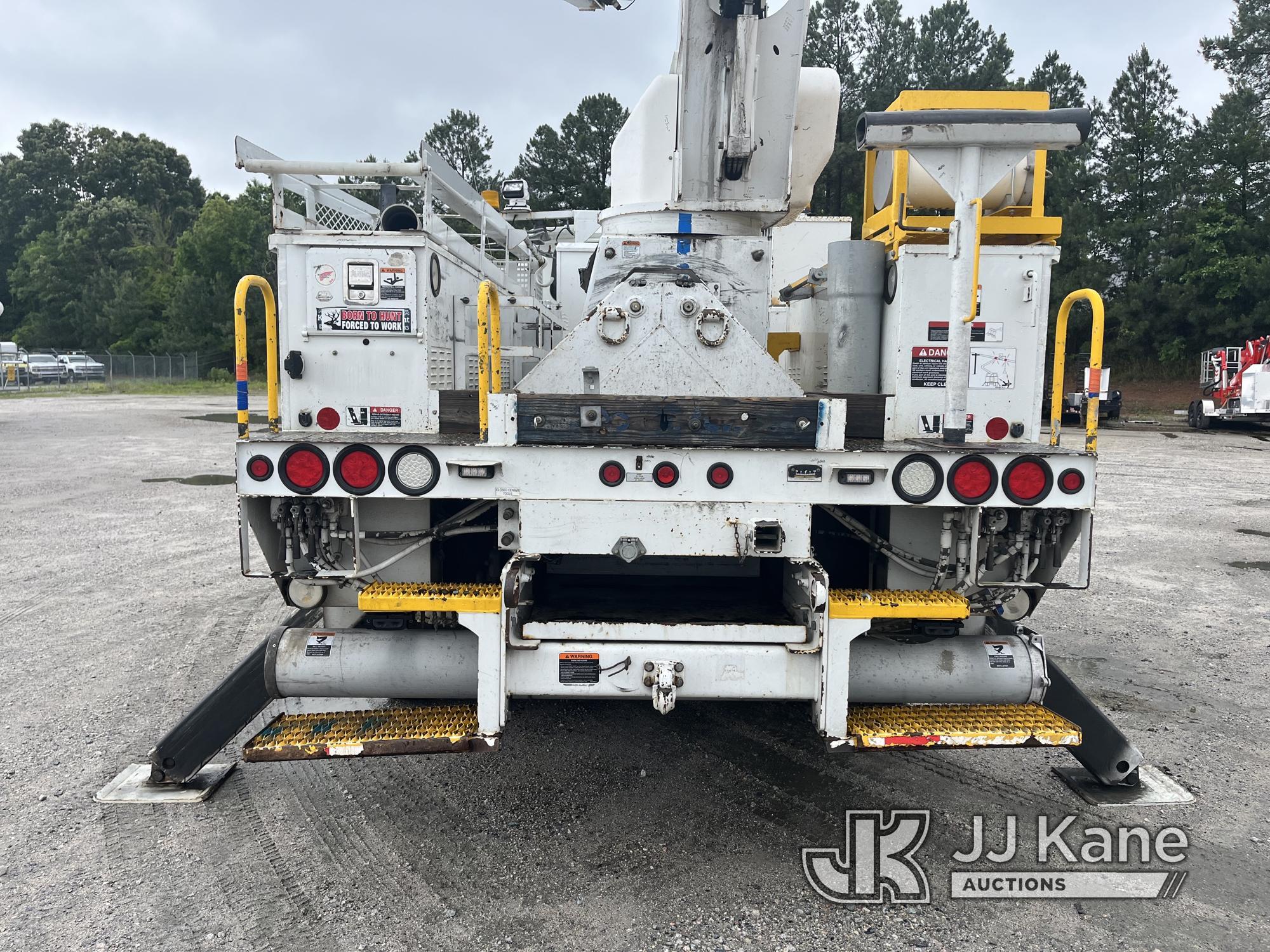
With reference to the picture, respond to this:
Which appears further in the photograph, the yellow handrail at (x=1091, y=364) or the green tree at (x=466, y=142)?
the green tree at (x=466, y=142)

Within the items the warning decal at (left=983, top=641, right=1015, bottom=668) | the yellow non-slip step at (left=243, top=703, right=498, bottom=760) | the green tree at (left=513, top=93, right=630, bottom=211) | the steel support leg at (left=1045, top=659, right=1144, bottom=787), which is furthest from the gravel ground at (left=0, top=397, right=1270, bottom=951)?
the green tree at (left=513, top=93, right=630, bottom=211)

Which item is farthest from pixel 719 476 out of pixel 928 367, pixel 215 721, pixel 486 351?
pixel 215 721

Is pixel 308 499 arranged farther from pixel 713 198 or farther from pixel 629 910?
pixel 713 198

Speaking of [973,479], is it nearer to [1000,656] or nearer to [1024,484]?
[1024,484]

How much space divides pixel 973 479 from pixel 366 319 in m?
2.78

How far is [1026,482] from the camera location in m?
3.34

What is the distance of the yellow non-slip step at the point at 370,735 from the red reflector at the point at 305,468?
3.13ft

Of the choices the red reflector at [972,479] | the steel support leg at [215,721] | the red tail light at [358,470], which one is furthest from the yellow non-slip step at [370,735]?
the red reflector at [972,479]

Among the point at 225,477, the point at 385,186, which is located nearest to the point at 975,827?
the point at 385,186

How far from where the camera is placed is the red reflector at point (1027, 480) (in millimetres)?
3328

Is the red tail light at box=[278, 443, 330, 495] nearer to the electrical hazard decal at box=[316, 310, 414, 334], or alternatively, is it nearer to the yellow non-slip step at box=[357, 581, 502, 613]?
the yellow non-slip step at box=[357, 581, 502, 613]

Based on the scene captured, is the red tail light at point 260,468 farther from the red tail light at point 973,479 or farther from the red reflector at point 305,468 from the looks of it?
the red tail light at point 973,479

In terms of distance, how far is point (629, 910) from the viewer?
311 centimetres

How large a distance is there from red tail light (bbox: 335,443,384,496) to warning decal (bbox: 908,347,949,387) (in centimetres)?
248
